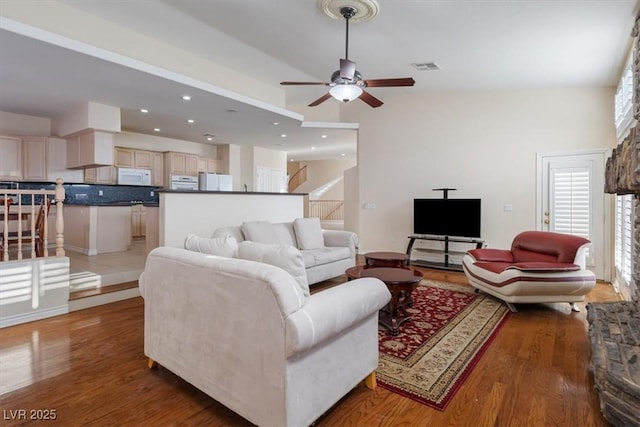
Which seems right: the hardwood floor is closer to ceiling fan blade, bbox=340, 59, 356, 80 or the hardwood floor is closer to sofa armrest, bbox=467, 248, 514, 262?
sofa armrest, bbox=467, 248, 514, 262

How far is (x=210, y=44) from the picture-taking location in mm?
4387

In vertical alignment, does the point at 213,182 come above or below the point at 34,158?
below

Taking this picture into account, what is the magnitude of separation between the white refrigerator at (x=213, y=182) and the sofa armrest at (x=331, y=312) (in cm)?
636

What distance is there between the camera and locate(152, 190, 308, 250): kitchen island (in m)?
4.05

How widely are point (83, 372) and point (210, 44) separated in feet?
12.9

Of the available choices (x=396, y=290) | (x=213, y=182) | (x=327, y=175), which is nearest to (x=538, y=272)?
(x=396, y=290)

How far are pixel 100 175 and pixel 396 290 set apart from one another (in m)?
6.84

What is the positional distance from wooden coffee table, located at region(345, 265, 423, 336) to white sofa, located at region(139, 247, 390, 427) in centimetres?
94

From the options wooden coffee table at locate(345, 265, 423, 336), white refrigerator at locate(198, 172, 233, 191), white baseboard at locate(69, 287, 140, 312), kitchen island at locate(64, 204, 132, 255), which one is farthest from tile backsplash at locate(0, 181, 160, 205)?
wooden coffee table at locate(345, 265, 423, 336)

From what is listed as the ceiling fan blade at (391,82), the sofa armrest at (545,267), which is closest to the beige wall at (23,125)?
the ceiling fan blade at (391,82)

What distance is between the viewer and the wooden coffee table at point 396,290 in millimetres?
3012

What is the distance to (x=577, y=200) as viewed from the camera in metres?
5.16

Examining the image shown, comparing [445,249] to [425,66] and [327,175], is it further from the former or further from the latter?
[327,175]

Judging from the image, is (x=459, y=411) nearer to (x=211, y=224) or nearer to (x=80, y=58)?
(x=211, y=224)
